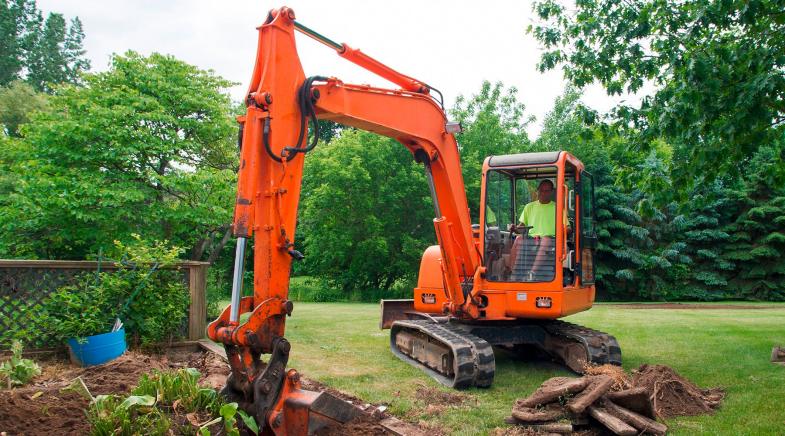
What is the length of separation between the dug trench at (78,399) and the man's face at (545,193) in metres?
3.42

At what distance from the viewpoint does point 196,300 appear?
27.7ft

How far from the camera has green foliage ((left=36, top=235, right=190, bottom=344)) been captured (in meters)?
6.56

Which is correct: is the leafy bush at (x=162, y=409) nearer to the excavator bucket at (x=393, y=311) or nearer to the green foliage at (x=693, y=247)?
the excavator bucket at (x=393, y=311)

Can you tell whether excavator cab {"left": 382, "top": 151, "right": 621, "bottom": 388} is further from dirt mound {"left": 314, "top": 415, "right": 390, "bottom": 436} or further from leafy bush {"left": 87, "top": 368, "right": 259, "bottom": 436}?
leafy bush {"left": 87, "top": 368, "right": 259, "bottom": 436}

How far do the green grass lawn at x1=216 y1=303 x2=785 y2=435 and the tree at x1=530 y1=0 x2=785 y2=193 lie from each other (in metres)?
2.56

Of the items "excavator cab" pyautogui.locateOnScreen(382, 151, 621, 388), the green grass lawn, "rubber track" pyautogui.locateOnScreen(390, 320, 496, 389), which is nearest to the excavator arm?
the green grass lawn

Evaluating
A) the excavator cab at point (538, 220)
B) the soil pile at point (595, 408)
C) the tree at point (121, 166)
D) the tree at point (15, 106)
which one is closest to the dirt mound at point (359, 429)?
the soil pile at point (595, 408)

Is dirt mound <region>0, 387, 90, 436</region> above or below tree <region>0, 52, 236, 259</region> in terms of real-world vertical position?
below

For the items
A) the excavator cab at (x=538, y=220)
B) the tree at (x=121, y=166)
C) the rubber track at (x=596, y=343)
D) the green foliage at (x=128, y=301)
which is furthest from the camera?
the tree at (x=121, y=166)

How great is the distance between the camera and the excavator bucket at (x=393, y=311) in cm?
980

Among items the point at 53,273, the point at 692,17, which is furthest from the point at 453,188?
the point at 53,273

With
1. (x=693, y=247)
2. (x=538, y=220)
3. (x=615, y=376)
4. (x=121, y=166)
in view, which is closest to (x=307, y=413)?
(x=615, y=376)

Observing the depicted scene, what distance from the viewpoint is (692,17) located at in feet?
24.3

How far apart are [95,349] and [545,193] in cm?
540
